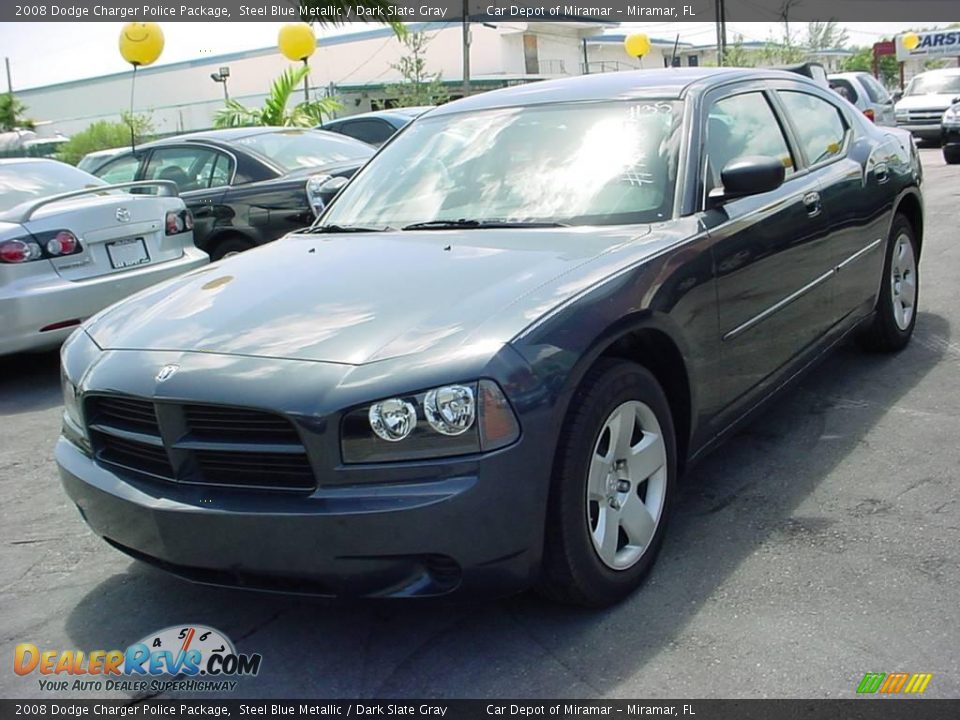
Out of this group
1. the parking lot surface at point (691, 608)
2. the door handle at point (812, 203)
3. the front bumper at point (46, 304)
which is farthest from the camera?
the front bumper at point (46, 304)

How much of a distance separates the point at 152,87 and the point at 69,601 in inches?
2112

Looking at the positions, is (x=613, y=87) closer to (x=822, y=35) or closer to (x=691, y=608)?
(x=691, y=608)

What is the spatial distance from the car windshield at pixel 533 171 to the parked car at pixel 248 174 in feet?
11.5

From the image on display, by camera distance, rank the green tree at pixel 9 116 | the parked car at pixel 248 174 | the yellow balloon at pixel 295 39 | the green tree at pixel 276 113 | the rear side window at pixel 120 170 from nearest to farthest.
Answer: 1. the parked car at pixel 248 174
2. the rear side window at pixel 120 170
3. the green tree at pixel 276 113
4. the yellow balloon at pixel 295 39
5. the green tree at pixel 9 116

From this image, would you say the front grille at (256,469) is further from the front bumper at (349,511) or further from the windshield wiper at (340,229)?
the windshield wiper at (340,229)

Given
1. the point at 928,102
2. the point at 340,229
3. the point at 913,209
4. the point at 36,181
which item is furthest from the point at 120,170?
the point at 928,102

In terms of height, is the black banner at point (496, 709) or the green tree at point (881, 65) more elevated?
the green tree at point (881, 65)

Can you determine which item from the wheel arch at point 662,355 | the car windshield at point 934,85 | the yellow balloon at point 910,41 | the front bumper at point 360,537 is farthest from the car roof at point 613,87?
the yellow balloon at point 910,41

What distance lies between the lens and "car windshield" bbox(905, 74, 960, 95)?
915 inches

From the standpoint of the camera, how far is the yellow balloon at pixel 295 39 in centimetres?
1806

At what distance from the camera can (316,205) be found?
5.30 meters

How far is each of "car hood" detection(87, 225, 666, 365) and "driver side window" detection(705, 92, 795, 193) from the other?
63 centimetres

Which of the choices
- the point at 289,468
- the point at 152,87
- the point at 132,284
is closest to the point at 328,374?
the point at 289,468

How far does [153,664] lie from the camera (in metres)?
3.04
